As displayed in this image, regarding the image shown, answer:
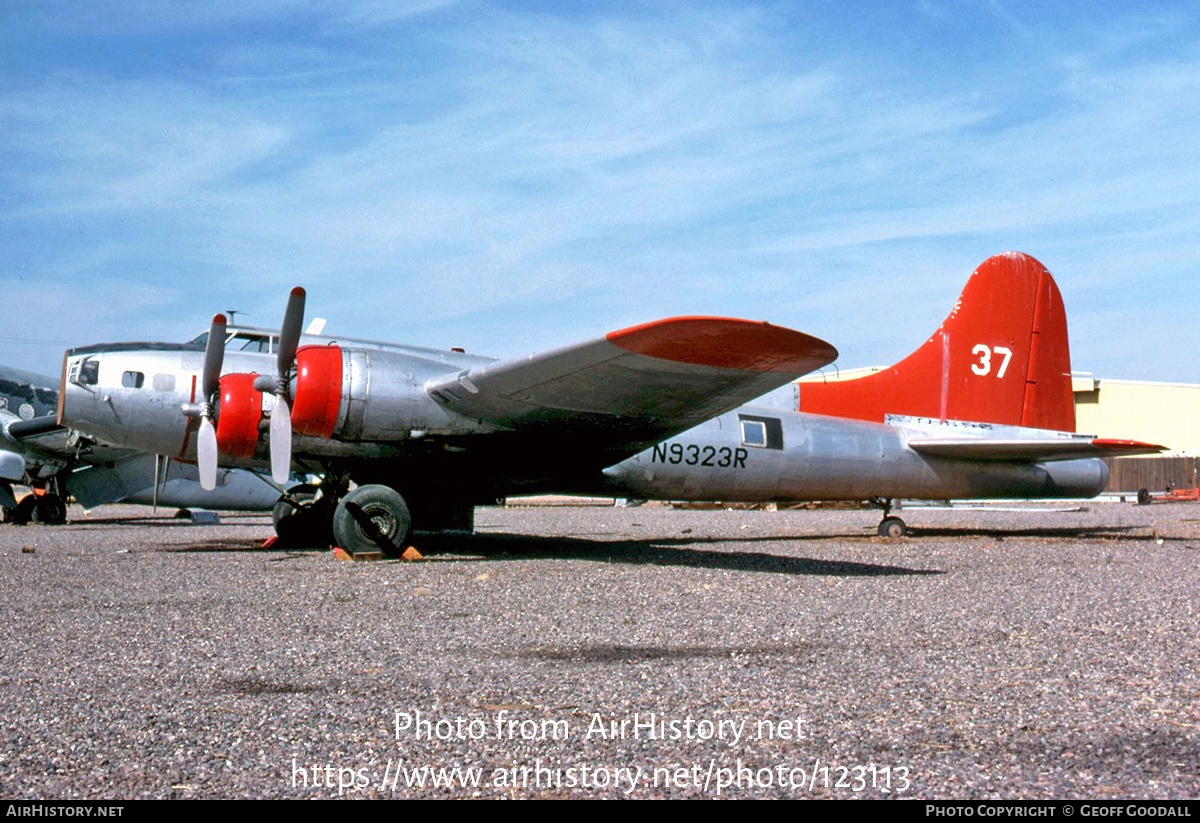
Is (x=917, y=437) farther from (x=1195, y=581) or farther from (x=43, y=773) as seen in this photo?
(x=43, y=773)

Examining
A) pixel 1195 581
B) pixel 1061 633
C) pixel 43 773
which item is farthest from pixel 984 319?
pixel 43 773

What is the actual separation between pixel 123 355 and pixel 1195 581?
1068 cm

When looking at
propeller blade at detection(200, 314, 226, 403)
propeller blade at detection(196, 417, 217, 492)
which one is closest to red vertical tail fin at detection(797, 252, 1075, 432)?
propeller blade at detection(200, 314, 226, 403)

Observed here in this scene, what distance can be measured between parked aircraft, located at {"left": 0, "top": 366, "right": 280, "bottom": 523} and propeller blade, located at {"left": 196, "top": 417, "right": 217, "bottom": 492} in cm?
804

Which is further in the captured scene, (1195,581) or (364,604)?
(1195,581)

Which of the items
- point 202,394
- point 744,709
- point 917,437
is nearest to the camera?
point 744,709

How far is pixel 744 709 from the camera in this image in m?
3.73

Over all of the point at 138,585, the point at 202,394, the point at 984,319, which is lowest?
the point at 138,585

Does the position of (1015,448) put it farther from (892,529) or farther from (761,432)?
(761,432)

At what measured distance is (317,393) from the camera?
31.3ft

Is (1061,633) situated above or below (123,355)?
below

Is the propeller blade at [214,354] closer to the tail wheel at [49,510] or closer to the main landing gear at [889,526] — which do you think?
the main landing gear at [889,526]

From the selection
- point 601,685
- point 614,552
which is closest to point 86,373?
point 614,552

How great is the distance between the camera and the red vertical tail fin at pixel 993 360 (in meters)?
14.3
